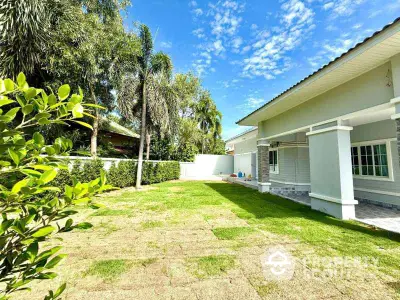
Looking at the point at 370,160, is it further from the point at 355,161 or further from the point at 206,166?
the point at 206,166

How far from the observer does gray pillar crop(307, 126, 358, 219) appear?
5.68 metres

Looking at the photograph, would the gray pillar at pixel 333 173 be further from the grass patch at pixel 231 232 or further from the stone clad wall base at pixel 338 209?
the grass patch at pixel 231 232

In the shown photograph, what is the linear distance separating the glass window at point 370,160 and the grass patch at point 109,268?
30.1ft

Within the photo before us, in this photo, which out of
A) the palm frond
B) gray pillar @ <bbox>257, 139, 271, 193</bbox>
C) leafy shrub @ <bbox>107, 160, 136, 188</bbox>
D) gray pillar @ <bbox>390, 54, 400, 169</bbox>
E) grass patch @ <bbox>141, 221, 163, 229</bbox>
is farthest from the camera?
the palm frond

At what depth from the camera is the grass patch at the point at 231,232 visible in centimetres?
463

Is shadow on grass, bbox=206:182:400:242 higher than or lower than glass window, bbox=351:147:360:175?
lower

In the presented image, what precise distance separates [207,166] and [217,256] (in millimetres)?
19731

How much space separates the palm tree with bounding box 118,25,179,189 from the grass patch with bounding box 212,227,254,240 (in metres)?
8.78

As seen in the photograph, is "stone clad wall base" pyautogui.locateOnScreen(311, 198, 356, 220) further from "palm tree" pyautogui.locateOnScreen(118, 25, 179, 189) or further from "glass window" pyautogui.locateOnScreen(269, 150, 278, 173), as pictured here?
"palm tree" pyautogui.locateOnScreen(118, 25, 179, 189)

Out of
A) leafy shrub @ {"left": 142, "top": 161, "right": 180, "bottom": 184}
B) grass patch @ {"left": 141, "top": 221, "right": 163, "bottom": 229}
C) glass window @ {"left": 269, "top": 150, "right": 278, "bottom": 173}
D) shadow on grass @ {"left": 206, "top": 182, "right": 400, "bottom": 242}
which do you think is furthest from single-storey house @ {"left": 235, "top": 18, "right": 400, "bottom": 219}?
leafy shrub @ {"left": 142, "top": 161, "right": 180, "bottom": 184}

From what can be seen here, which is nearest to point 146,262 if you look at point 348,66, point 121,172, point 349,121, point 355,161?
point 348,66

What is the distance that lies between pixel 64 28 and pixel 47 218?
33.8ft

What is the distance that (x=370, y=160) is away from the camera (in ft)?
26.4

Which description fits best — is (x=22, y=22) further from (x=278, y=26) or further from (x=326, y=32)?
(x=326, y=32)
